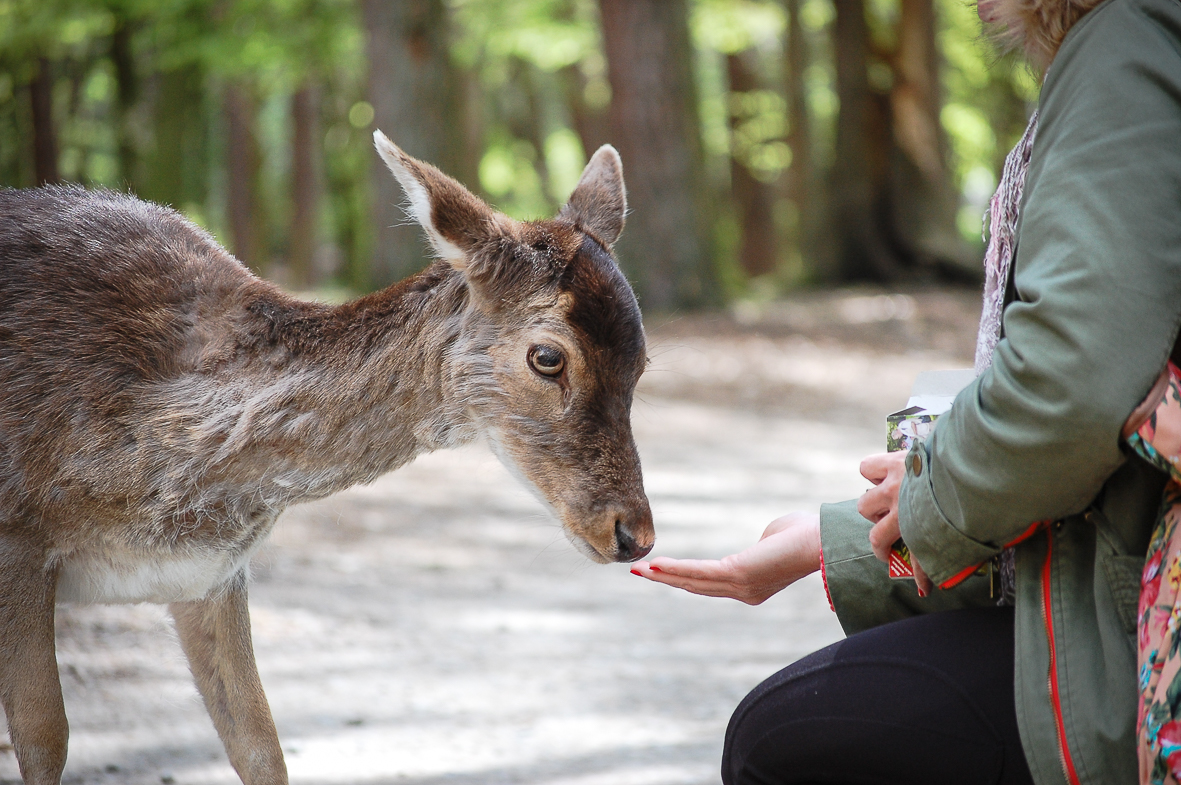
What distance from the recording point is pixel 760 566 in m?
2.45

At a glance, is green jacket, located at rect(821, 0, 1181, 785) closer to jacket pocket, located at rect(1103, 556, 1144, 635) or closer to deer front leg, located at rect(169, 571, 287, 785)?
jacket pocket, located at rect(1103, 556, 1144, 635)

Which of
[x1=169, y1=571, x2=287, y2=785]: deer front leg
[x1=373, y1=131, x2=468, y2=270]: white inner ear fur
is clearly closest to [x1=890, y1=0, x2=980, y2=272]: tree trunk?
[x1=373, y1=131, x2=468, y2=270]: white inner ear fur

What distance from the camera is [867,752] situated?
2.03 meters

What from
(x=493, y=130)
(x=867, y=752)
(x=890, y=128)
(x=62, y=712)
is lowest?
(x=493, y=130)

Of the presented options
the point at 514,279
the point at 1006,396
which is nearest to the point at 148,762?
the point at 514,279

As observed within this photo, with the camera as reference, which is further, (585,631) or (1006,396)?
(585,631)

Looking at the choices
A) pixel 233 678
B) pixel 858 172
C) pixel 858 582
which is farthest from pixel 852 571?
pixel 858 172

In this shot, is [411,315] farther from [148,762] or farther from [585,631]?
[585,631]

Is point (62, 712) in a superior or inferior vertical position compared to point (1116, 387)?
inferior

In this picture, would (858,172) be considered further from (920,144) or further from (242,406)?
(242,406)

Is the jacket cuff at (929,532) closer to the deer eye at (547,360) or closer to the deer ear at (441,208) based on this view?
the deer eye at (547,360)

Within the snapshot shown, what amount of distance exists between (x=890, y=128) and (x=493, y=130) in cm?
1510

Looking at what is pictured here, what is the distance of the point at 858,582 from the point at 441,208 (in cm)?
142

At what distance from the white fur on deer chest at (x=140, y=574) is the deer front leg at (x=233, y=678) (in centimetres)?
19
